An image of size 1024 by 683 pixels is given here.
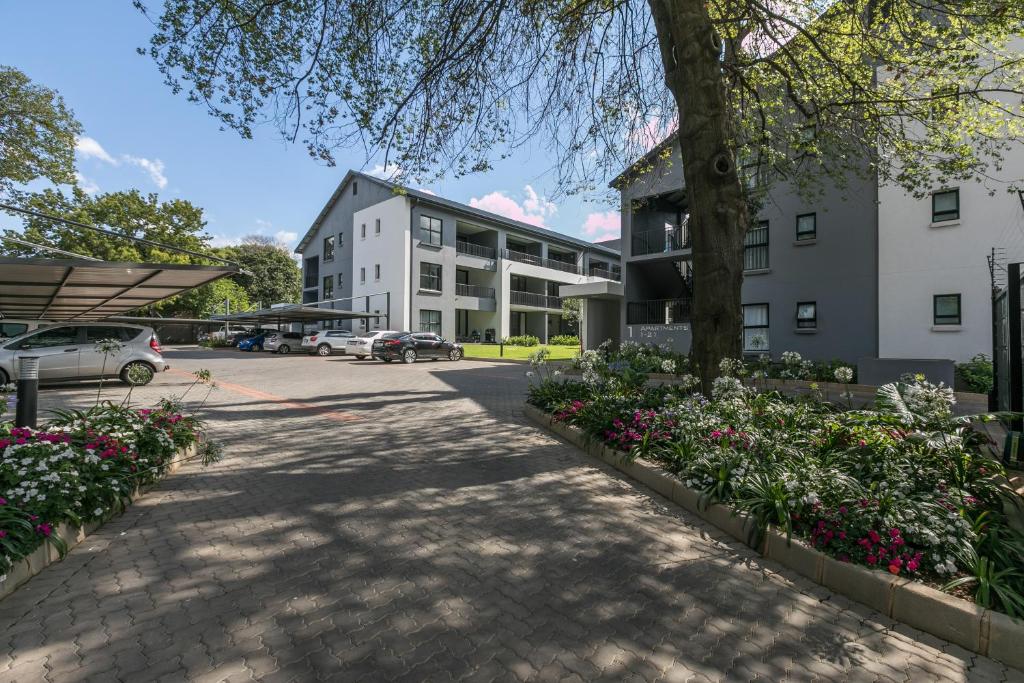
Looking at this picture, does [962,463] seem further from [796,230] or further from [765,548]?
[796,230]

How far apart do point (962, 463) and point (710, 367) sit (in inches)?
135

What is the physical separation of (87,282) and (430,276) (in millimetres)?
23924

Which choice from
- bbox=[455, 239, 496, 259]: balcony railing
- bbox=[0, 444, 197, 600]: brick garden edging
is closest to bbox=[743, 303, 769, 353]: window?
bbox=[0, 444, 197, 600]: brick garden edging

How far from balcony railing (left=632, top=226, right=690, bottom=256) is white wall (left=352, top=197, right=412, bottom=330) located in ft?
51.5

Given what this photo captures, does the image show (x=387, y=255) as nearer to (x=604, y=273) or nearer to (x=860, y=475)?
(x=604, y=273)

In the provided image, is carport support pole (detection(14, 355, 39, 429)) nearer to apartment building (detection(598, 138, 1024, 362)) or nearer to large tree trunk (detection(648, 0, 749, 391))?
large tree trunk (detection(648, 0, 749, 391))

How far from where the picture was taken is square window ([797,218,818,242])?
16.0 meters

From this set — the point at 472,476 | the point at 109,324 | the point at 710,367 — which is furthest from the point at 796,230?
the point at 109,324

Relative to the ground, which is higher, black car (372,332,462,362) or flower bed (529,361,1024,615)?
black car (372,332,462,362)

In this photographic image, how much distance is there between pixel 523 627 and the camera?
104 inches

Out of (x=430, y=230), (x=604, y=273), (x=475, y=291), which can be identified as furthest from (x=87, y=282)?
(x=604, y=273)

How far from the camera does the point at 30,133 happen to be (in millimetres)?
21594

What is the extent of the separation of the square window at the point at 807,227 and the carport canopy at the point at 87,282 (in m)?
16.8

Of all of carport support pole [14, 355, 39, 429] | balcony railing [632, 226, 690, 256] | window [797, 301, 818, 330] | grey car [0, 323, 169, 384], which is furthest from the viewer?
balcony railing [632, 226, 690, 256]
